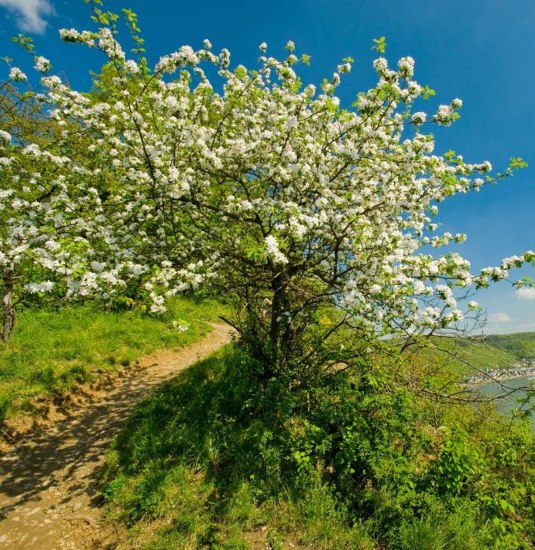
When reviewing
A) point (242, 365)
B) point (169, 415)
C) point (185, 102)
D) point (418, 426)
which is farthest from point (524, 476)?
point (185, 102)

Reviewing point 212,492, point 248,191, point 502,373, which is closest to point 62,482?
point 212,492

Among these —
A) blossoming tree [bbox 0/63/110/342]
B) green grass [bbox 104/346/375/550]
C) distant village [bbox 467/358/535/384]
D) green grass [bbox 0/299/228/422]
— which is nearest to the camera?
blossoming tree [bbox 0/63/110/342]

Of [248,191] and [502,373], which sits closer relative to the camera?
[502,373]

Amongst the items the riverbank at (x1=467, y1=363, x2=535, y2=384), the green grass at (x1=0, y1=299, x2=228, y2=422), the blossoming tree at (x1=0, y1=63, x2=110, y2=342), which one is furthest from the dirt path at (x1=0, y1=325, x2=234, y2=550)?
the riverbank at (x1=467, y1=363, x2=535, y2=384)

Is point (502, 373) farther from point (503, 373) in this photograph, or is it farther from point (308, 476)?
point (308, 476)

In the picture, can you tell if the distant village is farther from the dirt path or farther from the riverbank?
the dirt path

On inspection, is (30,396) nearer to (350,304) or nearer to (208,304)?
(350,304)

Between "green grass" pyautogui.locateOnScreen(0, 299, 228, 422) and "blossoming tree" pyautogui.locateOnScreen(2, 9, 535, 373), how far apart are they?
7.00 ft

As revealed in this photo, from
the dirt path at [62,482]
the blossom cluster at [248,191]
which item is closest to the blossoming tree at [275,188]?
the blossom cluster at [248,191]

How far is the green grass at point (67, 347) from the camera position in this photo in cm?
1055

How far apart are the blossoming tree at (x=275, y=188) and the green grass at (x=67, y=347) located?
2.13 metres

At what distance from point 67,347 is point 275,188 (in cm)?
995

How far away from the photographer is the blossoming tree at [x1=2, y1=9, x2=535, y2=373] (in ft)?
23.1

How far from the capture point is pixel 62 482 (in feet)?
26.3
